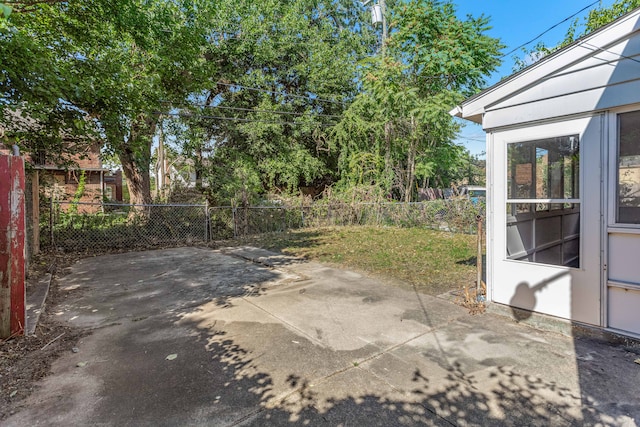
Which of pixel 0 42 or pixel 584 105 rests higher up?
pixel 0 42

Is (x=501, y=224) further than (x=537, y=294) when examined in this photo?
Yes

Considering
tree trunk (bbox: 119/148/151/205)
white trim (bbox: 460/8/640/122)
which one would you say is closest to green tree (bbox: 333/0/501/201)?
white trim (bbox: 460/8/640/122)

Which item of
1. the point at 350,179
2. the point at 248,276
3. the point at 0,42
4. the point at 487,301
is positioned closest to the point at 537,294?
the point at 487,301

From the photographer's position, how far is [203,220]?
9.77 metres

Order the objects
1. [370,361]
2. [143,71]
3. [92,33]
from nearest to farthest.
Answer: [370,361]
[92,33]
[143,71]

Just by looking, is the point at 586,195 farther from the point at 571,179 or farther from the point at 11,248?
the point at 11,248

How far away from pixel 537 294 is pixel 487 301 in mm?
562

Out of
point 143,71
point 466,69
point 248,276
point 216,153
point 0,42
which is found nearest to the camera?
point 0,42

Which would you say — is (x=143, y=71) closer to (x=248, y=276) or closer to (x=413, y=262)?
(x=248, y=276)

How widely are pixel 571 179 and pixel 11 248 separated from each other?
560 centimetres

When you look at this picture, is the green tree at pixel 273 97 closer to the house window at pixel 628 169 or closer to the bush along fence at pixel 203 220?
the bush along fence at pixel 203 220

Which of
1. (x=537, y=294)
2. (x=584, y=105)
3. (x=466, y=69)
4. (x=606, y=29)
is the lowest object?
(x=537, y=294)

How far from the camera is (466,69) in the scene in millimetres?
10289

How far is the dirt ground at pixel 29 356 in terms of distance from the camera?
90.7 inches
